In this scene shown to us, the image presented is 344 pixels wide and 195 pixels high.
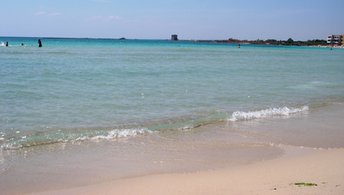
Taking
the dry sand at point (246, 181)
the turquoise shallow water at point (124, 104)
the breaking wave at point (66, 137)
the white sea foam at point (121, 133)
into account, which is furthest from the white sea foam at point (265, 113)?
the dry sand at point (246, 181)

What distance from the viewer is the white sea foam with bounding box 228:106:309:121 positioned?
47.3 ft

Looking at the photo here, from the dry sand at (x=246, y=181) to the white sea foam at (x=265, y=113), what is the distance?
5.73m

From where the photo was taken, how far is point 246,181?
719 centimetres

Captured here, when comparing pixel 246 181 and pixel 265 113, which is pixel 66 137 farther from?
pixel 265 113

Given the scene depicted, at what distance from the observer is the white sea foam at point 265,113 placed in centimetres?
1441

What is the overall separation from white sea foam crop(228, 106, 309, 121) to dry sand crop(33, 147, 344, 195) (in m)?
5.73

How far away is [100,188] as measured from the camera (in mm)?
7047

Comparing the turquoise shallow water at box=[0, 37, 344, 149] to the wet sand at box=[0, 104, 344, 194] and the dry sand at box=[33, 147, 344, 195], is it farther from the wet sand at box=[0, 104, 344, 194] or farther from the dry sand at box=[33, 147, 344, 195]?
the dry sand at box=[33, 147, 344, 195]

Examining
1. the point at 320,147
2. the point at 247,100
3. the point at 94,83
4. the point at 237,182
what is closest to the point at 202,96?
the point at 247,100

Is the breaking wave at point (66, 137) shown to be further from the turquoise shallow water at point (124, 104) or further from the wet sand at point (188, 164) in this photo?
the wet sand at point (188, 164)

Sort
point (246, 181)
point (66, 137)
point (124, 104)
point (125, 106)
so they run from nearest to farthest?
point (246, 181), point (66, 137), point (125, 106), point (124, 104)

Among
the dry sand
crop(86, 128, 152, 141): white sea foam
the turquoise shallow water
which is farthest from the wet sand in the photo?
the turquoise shallow water

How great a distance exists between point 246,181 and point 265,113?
843 centimetres

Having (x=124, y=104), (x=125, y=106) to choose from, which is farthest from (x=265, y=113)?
(x=124, y=104)
